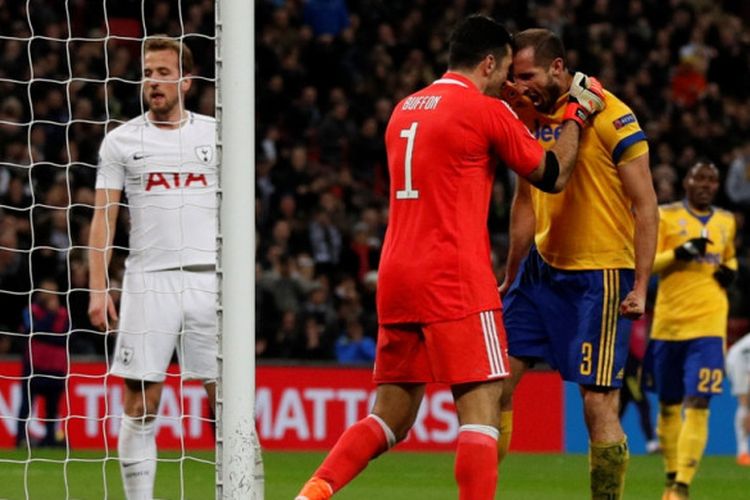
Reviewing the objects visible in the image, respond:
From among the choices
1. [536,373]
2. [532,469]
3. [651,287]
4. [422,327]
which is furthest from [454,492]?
[651,287]

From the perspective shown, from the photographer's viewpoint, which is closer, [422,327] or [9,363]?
[422,327]

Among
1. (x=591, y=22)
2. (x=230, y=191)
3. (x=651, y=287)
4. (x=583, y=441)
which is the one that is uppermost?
(x=591, y=22)

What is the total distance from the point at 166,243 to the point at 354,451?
164 centimetres

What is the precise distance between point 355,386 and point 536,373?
1808 mm

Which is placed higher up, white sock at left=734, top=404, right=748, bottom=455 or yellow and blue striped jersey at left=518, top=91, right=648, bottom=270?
yellow and blue striped jersey at left=518, top=91, right=648, bottom=270

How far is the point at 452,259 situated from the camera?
5941 mm

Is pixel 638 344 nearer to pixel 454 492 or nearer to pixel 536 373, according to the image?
pixel 536 373

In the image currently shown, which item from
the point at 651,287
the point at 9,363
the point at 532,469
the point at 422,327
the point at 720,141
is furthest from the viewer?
the point at 720,141

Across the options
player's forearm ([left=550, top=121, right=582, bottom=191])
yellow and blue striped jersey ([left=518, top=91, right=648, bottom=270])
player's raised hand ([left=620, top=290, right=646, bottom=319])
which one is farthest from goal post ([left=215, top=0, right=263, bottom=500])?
player's raised hand ([left=620, top=290, right=646, bottom=319])

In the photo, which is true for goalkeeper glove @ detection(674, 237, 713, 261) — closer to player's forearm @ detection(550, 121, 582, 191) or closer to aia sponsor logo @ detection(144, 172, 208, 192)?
player's forearm @ detection(550, 121, 582, 191)

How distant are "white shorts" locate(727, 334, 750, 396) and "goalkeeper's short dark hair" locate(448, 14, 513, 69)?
887cm

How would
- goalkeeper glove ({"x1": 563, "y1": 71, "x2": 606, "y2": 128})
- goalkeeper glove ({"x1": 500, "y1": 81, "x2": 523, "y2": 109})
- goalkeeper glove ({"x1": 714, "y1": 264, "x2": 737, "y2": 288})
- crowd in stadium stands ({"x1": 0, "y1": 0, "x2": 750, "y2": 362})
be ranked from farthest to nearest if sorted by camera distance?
crowd in stadium stands ({"x1": 0, "y1": 0, "x2": 750, "y2": 362}), goalkeeper glove ({"x1": 714, "y1": 264, "x2": 737, "y2": 288}), goalkeeper glove ({"x1": 500, "y1": 81, "x2": 523, "y2": 109}), goalkeeper glove ({"x1": 563, "y1": 71, "x2": 606, "y2": 128})

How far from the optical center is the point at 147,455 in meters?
7.00

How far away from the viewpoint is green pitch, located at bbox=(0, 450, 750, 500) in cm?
964
